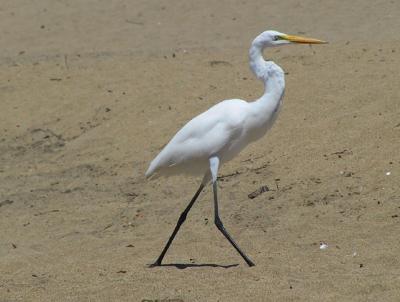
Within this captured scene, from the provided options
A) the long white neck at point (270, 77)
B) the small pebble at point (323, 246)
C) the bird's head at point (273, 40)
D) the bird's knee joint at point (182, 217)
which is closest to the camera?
the long white neck at point (270, 77)

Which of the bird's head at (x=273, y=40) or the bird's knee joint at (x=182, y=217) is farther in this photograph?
the bird's knee joint at (x=182, y=217)

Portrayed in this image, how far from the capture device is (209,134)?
6828mm

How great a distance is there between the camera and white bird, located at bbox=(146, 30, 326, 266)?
6.76 metres

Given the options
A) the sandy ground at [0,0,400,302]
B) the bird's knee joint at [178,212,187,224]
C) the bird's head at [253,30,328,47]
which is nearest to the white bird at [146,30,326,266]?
the bird's head at [253,30,328,47]

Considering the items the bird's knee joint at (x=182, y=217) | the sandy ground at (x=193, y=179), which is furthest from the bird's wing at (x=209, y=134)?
the sandy ground at (x=193, y=179)

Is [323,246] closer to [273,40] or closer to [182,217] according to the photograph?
[182,217]

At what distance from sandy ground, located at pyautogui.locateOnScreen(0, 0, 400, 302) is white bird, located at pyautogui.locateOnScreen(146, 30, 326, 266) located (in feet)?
2.14

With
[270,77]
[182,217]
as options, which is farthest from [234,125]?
[182,217]

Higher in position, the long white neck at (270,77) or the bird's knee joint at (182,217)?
the long white neck at (270,77)

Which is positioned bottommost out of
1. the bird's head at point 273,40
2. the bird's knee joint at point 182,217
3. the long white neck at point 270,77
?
the bird's knee joint at point 182,217

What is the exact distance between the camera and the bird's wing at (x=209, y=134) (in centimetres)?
678

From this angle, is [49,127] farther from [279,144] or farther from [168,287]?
[168,287]

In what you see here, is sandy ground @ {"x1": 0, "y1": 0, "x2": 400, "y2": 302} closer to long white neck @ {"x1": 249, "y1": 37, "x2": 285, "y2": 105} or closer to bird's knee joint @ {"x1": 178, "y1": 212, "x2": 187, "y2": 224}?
bird's knee joint @ {"x1": 178, "y1": 212, "x2": 187, "y2": 224}

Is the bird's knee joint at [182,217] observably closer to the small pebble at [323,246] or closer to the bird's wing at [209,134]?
the bird's wing at [209,134]
